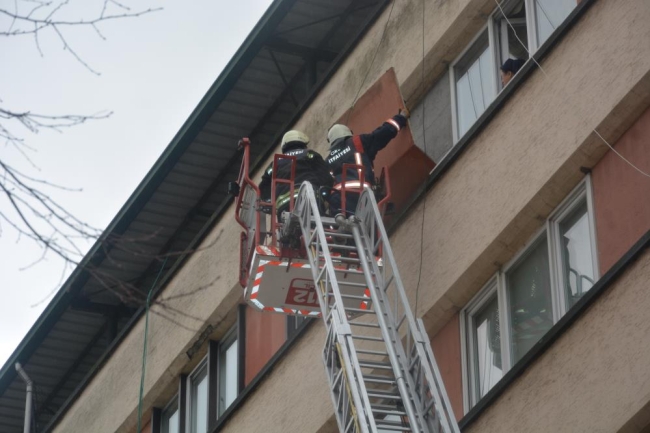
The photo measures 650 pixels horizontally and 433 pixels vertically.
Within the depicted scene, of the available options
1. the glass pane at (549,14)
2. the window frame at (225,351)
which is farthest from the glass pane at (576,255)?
the window frame at (225,351)

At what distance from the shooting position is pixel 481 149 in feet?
47.4

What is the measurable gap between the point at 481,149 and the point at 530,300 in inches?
68.9

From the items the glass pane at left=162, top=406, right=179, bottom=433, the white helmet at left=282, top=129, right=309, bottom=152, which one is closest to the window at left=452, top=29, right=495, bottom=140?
the white helmet at left=282, top=129, right=309, bottom=152

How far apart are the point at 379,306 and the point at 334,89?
566 cm

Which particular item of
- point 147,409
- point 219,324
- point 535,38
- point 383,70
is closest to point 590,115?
point 535,38

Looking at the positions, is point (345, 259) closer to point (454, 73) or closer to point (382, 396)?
point (382, 396)

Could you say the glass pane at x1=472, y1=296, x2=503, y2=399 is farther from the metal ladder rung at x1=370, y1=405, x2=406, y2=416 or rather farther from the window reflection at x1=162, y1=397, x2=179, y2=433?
the window reflection at x1=162, y1=397, x2=179, y2=433

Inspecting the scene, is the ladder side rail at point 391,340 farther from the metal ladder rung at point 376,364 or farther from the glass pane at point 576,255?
the glass pane at point 576,255

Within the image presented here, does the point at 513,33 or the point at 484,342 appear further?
the point at 513,33

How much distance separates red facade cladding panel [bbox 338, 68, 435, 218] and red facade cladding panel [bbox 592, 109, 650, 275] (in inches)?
104

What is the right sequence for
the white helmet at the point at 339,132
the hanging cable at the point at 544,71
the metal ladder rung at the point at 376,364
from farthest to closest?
the white helmet at the point at 339,132
the hanging cable at the point at 544,71
the metal ladder rung at the point at 376,364

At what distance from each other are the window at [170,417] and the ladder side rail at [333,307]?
6693mm

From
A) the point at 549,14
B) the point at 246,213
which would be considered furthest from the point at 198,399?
the point at 549,14

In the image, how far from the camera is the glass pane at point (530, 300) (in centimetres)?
1320
